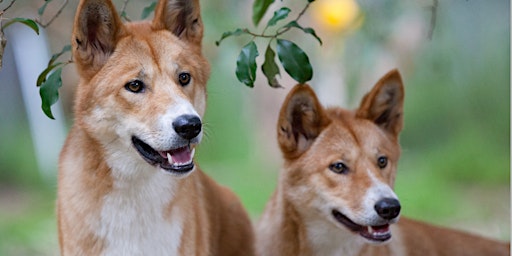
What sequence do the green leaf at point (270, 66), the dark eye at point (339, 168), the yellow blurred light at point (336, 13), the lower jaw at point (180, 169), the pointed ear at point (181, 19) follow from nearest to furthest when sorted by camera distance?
the lower jaw at point (180, 169)
the pointed ear at point (181, 19)
the green leaf at point (270, 66)
the dark eye at point (339, 168)
the yellow blurred light at point (336, 13)

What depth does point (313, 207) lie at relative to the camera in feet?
11.1

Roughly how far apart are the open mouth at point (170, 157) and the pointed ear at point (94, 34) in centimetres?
32

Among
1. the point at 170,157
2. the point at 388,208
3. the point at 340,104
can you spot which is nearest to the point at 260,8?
the point at 170,157

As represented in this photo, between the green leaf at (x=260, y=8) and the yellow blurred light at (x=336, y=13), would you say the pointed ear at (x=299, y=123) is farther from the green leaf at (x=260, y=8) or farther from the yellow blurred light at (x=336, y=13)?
the yellow blurred light at (x=336, y=13)

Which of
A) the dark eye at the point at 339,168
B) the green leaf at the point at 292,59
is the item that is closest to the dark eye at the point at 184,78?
the green leaf at the point at 292,59

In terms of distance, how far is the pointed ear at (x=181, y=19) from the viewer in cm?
301

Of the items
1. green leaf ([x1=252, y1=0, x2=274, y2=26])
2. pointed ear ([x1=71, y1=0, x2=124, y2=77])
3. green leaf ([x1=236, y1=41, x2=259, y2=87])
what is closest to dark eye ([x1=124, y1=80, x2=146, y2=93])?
pointed ear ([x1=71, y1=0, x2=124, y2=77])

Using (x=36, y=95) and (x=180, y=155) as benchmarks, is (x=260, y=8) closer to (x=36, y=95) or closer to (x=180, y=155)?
(x=180, y=155)

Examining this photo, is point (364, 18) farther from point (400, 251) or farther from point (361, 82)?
point (400, 251)

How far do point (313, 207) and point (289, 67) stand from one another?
65 cm

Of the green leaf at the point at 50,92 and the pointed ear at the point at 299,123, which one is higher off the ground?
the green leaf at the point at 50,92

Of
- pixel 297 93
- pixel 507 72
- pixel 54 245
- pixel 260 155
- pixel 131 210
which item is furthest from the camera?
pixel 260 155

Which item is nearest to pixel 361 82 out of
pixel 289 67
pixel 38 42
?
pixel 38 42

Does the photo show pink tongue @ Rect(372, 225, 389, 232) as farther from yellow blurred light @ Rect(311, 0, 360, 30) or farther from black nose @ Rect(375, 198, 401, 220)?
yellow blurred light @ Rect(311, 0, 360, 30)
